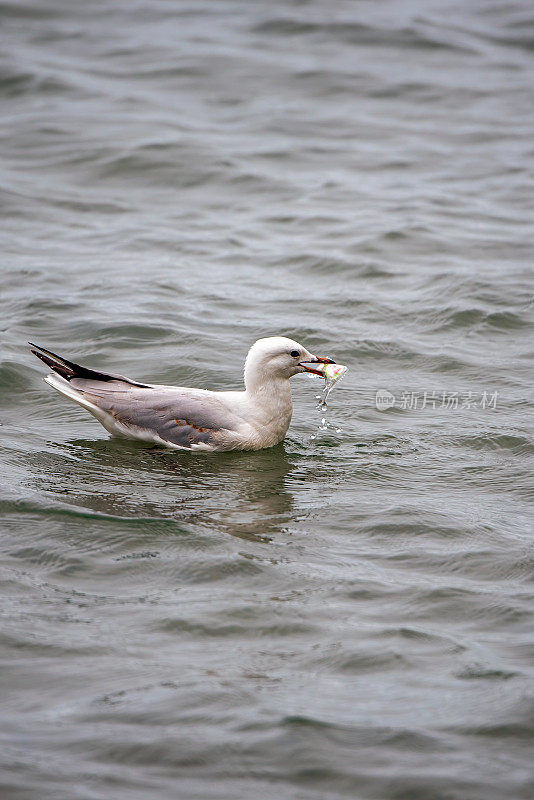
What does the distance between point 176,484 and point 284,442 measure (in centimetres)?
119

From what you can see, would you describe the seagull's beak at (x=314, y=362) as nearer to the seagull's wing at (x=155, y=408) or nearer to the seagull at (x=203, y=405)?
the seagull at (x=203, y=405)

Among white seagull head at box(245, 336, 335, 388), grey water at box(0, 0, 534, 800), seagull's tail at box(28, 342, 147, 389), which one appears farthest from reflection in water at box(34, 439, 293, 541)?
white seagull head at box(245, 336, 335, 388)

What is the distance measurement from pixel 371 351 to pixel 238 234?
3.59 m

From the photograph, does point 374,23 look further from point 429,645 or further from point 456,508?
point 429,645

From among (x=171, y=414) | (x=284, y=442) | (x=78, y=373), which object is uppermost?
(x=78, y=373)

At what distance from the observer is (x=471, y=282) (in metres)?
11.2

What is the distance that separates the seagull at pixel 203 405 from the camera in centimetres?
753

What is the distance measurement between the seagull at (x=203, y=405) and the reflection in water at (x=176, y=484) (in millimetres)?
122

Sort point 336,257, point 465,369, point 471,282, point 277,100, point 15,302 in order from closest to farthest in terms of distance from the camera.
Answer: point 465,369 → point 15,302 → point 471,282 → point 336,257 → point 277,100

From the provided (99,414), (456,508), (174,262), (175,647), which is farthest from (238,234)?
(175,647)

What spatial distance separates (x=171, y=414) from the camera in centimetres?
753

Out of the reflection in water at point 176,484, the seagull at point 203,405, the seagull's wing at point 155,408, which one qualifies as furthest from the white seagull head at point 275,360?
the reflection in water at point 176,484

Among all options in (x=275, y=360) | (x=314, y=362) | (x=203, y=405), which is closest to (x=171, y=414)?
(x=203, y=405)

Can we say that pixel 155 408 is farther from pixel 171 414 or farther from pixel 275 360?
pixel 275 360
